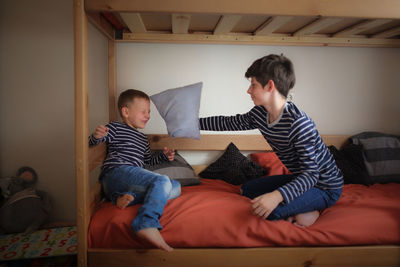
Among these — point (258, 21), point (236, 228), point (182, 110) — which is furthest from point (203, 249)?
point (258, 21)

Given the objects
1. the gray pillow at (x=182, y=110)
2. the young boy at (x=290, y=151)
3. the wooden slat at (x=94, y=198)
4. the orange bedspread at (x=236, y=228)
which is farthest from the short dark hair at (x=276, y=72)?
the wooden slat at (x=94, y=198)

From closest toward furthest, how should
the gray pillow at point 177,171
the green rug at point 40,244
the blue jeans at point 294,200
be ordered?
the blue jeans at point 294,200 → the green rug at point 40,244 → the gray pillow at point 177,171

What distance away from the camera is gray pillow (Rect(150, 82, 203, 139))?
4.86ft

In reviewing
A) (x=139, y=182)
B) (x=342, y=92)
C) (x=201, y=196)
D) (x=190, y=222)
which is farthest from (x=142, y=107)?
(x=342, y=92)

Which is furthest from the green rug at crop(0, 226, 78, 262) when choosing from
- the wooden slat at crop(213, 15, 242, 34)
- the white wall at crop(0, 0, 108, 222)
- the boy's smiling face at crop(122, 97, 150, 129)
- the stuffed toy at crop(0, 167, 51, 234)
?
the wooden slat at crop(213, 15, 242, 34)

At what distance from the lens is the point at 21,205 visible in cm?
170

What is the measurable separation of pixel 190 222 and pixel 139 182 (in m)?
0.30

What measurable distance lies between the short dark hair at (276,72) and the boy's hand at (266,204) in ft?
1.55

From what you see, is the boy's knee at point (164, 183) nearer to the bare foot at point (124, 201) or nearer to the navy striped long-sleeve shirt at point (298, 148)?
the bare foot at point (124, 201)

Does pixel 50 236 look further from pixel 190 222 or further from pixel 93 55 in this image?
pixel 93 55

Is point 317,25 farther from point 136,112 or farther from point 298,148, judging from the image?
point 136,112

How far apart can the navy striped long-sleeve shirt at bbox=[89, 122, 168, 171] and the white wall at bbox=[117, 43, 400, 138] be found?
1.42 ft

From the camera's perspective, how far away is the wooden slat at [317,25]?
1601 millimetres

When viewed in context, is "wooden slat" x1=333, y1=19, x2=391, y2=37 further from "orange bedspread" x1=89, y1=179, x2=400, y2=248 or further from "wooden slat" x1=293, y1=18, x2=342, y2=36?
"orange bedspread" x1=89, y1=179, x2=400, y2=248
